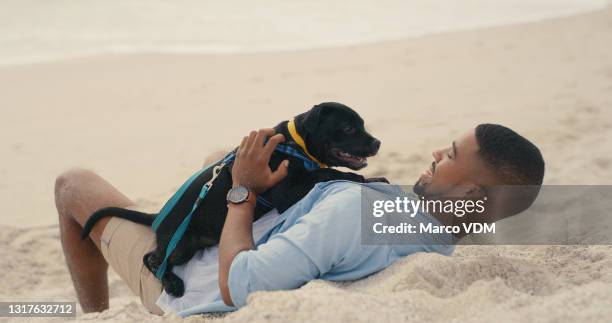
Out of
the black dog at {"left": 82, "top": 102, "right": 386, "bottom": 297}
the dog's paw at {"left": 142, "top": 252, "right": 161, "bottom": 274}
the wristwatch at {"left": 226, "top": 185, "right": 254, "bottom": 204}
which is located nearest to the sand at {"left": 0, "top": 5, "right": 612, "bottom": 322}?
the dog's paw at {"left": 142, "top": 252, "right": 161, "bottom": 274}

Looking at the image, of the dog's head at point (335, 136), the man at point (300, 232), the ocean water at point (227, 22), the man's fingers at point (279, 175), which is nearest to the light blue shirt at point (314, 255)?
the man at point (300, 232)

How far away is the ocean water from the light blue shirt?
7.25 meters

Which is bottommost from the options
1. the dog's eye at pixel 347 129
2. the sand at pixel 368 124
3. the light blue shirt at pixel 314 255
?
the sand at pixel 368 124

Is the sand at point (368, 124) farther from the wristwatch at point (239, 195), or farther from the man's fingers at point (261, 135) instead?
the man's fingers at point (261, 135)

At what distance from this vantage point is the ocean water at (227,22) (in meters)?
9.58

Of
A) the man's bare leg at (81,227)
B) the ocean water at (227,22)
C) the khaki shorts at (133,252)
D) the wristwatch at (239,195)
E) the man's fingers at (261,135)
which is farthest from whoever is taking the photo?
the ocean water at (227,22)

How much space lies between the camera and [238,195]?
7.78 ft

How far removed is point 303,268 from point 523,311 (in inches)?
25.5

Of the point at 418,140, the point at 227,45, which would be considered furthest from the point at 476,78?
the point at 227,45

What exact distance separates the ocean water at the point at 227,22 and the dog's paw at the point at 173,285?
22.9ft

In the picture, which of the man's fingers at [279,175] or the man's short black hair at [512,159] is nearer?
the man's short black hair at [512,159]

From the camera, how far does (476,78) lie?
7.02 m

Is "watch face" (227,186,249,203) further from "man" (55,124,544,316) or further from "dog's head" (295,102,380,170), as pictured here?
"dog's head" (295,102,380,170)

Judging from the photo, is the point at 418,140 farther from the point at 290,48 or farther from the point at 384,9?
the point at 384,9
